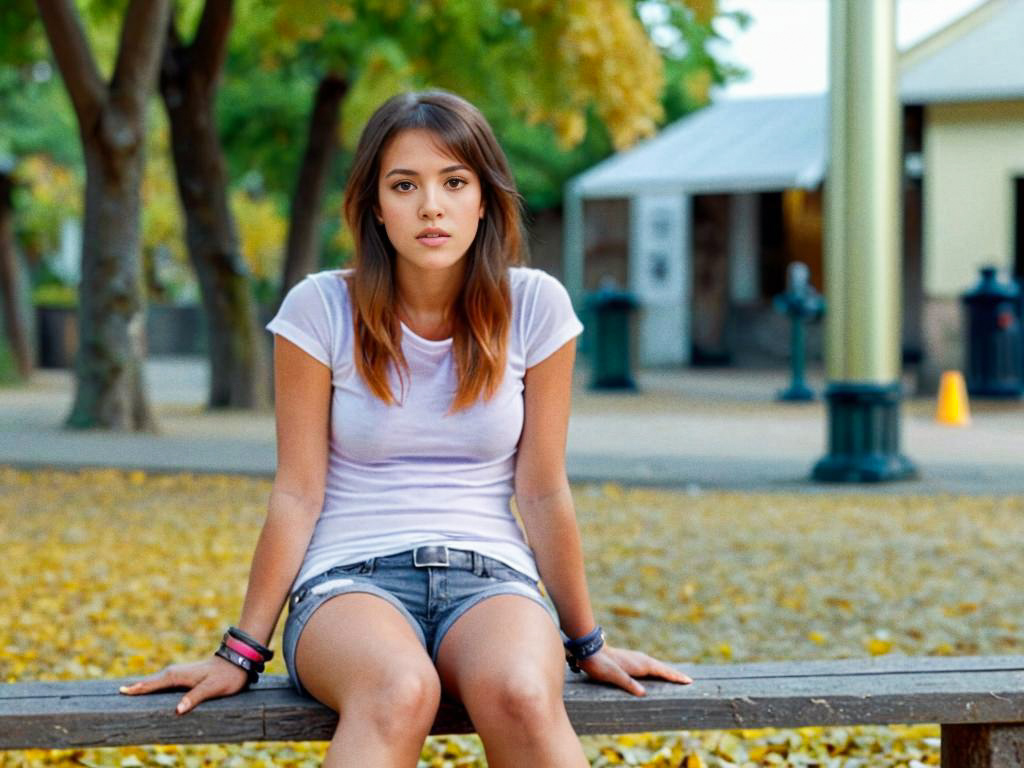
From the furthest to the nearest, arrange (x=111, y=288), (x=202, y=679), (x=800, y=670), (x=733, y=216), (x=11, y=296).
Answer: (x=733, y=216) → (x=11, y=296) → (x=111, y=288) → (x=800, y=670) → (x=202, y=679)

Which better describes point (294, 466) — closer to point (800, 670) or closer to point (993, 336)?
point (800, 670)

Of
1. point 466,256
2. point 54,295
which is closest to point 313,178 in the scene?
point 466,256

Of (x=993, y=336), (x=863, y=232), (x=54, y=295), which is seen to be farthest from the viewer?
(x=54, y=295)

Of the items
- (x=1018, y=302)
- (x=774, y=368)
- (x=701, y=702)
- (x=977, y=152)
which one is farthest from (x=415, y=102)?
(x=774, y=368)

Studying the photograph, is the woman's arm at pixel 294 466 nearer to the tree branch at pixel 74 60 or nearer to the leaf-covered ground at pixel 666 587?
the leaf-covered ground at pixel 666 587

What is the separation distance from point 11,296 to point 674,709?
1973 cm

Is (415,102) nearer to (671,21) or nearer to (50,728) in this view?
(50,728)

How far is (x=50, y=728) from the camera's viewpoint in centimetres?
268

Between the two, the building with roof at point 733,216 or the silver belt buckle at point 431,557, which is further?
the building with roof at point 733,216

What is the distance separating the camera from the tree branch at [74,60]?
36.4 ft

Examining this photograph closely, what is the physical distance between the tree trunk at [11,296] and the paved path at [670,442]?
3.12 m

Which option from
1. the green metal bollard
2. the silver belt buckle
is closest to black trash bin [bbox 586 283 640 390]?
the green metal bollard

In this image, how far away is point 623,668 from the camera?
2.88 meters

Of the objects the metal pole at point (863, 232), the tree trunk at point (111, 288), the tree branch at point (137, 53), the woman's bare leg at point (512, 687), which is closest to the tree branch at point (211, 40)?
the tree branch at point (137, 53)
